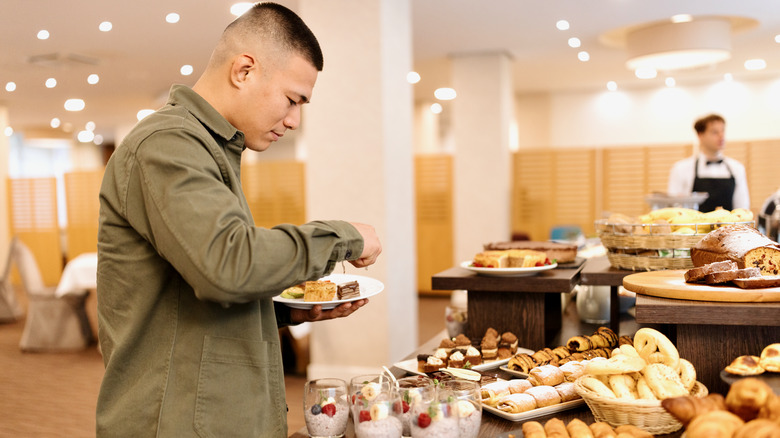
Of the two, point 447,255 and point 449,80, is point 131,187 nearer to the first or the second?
point 447,255

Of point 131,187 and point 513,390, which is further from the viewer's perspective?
point 513,390

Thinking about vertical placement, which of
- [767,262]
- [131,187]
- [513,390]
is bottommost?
[513,390]

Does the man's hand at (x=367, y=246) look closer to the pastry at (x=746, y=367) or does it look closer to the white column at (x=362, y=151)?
the pastry at (x=746, y=367)

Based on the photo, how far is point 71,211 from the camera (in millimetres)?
9914

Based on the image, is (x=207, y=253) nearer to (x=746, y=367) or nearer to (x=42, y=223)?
(x=746, y=367)

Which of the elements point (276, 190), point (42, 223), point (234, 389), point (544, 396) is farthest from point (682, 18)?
point (42, 223)

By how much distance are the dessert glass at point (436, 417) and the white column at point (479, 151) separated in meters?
6.48

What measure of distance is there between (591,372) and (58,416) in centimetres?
376

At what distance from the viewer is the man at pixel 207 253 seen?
1162 millimetres

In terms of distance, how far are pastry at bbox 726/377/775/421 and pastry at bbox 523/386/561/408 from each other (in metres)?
0.45

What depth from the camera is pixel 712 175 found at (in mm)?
5578

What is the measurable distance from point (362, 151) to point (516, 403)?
3.17 m

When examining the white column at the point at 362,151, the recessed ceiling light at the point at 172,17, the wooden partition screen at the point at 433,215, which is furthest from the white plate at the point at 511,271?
the wooden partition screen at the point at 433,215

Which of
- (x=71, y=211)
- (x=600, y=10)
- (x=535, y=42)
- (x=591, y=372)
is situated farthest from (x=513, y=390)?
(x=71, y=211)
